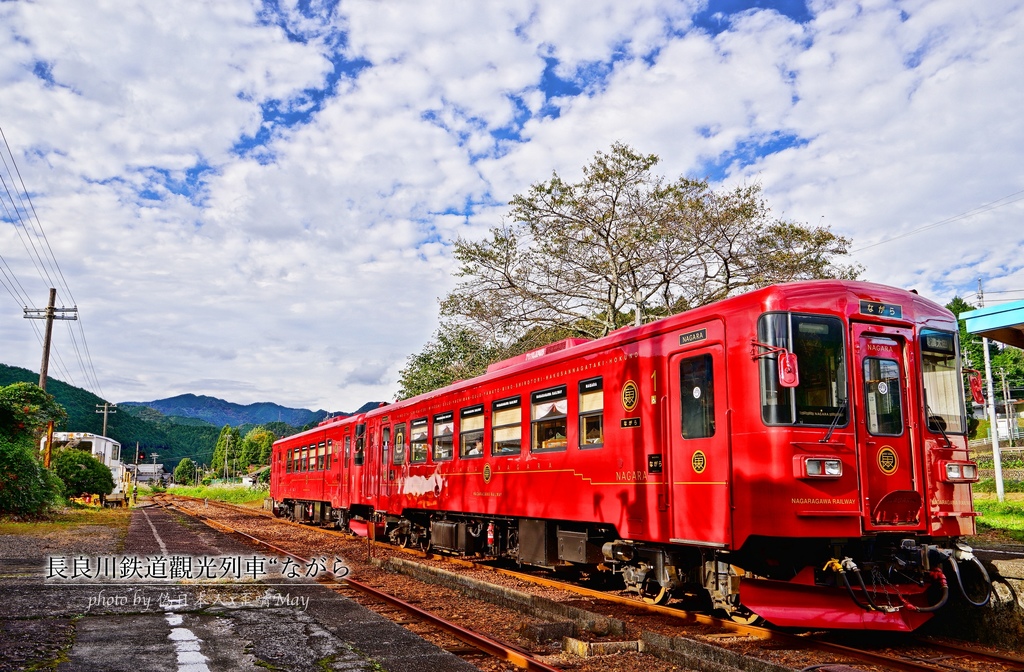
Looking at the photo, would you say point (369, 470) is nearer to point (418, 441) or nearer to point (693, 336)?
point (418, 441)

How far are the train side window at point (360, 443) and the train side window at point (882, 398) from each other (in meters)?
14.1

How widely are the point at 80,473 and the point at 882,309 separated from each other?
135 feet

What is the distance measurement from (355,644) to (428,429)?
814 cm

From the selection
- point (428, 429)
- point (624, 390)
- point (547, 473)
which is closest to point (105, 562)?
point (428, 429)

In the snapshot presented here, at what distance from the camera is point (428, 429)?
15664mm

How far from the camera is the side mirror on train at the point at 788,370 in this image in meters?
7.16

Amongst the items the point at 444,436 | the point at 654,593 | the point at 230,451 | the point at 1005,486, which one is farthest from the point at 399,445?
the point at 230,451

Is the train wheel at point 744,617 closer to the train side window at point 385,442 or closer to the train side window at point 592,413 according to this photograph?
the train side window at point 592,413

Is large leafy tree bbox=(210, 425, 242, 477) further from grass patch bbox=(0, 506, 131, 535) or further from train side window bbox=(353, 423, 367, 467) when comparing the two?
train side window bbox=(353, 423, 367, 467)

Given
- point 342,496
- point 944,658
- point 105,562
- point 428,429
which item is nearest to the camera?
point 944,658

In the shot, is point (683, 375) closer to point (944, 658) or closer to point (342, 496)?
point (944, 658)

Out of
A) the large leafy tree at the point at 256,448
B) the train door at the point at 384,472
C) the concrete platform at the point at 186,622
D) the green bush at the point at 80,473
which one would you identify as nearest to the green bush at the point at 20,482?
the concrete platform at the point at 186,622

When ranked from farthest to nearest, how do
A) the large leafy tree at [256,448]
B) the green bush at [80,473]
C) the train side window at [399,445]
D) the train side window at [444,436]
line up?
the large leafy tree at [256,448] < the green bush at [80,473] < the train side window at [399,445] < the train side window at [444,436]

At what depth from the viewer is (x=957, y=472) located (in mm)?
7973
